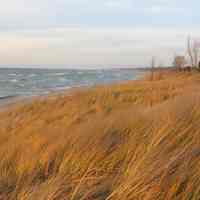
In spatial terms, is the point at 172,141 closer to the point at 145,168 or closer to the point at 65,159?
the point at 145,168

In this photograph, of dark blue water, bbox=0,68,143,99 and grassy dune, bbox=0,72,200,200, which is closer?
grassy dune, bbox=0,72,200,200

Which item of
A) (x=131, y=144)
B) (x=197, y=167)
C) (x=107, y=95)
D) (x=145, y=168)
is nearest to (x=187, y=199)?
(x=197, y=167)

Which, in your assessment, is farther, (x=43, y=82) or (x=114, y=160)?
(x=43, y=82)

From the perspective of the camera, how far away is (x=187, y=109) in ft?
9.26

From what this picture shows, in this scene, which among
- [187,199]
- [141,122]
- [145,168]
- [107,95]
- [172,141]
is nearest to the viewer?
[187,199]

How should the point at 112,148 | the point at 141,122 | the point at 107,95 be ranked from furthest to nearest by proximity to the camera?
the point at 107,95 < the point at 141,122 < the point at 112,148

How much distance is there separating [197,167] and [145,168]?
0.93ft

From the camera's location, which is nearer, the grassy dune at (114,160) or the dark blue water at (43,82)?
the grassy dune at (114,160)

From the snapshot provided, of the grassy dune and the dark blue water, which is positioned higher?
→ the grassy dune

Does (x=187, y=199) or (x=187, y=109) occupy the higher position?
(x=187, y=109)

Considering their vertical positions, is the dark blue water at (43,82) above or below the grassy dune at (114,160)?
below

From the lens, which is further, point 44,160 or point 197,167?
point 44,160

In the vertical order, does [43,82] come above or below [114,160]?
below

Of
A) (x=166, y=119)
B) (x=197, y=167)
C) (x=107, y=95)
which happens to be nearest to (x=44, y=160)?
(x=166, y=119)
